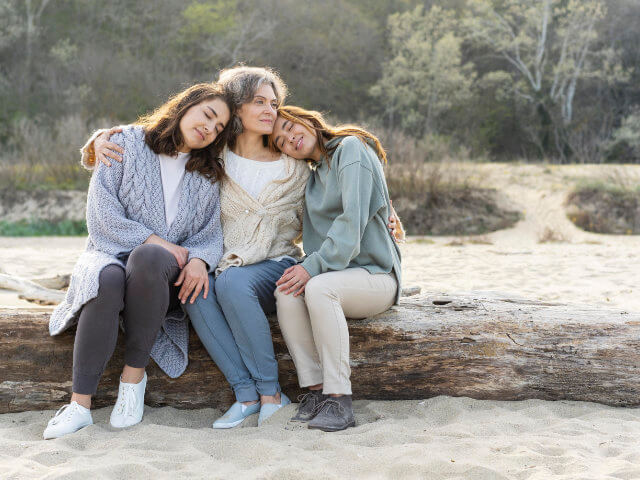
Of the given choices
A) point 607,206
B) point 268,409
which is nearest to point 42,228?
point 607,206

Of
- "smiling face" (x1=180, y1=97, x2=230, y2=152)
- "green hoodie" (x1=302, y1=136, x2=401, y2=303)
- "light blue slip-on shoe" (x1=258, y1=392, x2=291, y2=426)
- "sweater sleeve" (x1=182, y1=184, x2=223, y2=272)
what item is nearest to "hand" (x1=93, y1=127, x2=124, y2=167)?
"smiling face" (x1=180, y1=97, x2=230, y2=152)

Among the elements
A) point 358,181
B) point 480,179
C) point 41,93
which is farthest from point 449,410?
point 41,93

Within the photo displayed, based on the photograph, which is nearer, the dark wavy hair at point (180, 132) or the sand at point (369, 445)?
the sand at point (369, 445)

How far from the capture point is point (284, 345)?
9.48 feet

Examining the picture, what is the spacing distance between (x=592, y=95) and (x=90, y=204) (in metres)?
26.2

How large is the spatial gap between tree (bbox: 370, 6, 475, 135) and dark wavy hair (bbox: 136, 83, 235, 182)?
Answer: 21704 mm

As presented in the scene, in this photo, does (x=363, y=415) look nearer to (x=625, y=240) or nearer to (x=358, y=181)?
(x=358, y=181)

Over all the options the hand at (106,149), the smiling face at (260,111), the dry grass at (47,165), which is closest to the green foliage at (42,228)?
the dry grass at (47,165)

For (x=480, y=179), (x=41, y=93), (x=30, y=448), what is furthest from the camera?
(x=41, y=93)

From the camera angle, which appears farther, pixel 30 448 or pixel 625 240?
pixel 625 240

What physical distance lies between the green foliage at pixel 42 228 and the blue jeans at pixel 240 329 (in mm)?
10522

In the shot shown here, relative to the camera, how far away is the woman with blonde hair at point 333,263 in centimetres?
263

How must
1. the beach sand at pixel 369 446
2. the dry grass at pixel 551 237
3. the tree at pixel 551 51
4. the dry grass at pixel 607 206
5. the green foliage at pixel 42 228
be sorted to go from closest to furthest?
the beach sand at pixel 369 446 < the dry grass at pixel 551 237 < the green foliage at pixel 42 228 < the dry grass at pixel 607 206 < the tree at pixel 551 51

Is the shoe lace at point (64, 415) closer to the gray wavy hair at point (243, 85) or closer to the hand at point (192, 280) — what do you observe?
the hand at point (192, 280)
